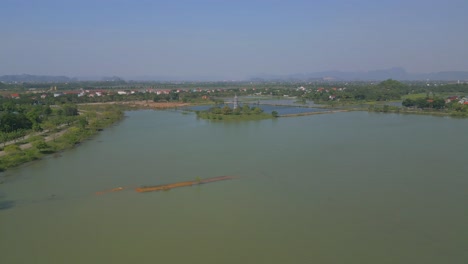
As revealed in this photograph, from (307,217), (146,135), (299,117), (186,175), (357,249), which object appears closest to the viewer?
(357,249)

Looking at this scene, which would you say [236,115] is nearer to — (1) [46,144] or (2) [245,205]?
(1) [46,144]

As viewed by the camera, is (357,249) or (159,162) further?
(159,162)

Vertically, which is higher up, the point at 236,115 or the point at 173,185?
the point at 236,115

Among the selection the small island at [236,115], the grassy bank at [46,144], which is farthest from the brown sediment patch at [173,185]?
the small island at [236,115]

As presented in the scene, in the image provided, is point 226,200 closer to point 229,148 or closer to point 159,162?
point 159,162

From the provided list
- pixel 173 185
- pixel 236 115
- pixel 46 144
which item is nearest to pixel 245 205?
pixel 173 185

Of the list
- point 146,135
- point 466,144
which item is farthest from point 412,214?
point 146,135

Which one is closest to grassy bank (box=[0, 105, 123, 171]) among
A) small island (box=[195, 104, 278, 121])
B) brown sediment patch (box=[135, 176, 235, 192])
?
brown sediment patch (box=[135, 176, 235, 192])

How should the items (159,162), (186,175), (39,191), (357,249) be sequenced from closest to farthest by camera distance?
(357,249), (39,191), (186,175), (159,162)
